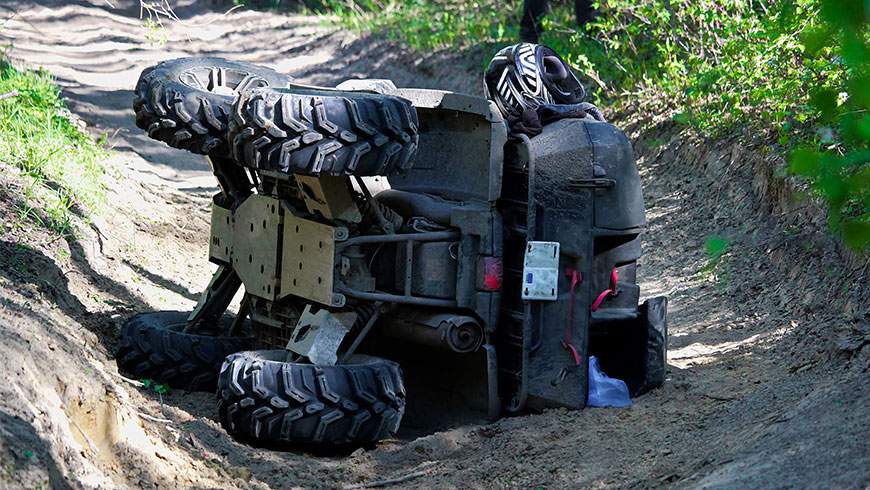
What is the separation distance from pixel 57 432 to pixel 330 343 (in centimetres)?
189

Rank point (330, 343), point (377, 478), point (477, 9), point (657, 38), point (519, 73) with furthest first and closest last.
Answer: point (477, 9) < point (657, 38) < point (519, 73) < point (330, 343) < point (377, 478)

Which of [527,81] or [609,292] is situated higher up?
[527,81]

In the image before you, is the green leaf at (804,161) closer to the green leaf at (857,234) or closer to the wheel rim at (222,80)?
the green leaf at (857,234)

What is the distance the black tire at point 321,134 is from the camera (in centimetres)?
554

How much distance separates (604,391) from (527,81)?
177cm

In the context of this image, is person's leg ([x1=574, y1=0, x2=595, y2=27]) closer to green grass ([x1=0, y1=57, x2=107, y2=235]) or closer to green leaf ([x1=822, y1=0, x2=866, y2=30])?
green grass ([x1=0, y1=57, x2=107, y2=235])

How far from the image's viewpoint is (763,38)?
31.2 ft

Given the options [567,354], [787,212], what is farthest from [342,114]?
[787,212]

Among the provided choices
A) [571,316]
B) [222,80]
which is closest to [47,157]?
[222,80]

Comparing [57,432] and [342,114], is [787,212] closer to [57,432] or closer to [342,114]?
[342,114]

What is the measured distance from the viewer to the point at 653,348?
629 cm

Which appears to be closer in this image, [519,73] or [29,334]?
[29,334]

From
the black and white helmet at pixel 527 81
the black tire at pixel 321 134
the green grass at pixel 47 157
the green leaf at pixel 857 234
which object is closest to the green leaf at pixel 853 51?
the green leaf at pixel 857 234

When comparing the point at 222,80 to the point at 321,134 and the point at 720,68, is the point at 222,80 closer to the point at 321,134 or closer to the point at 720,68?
the point at 321,134
